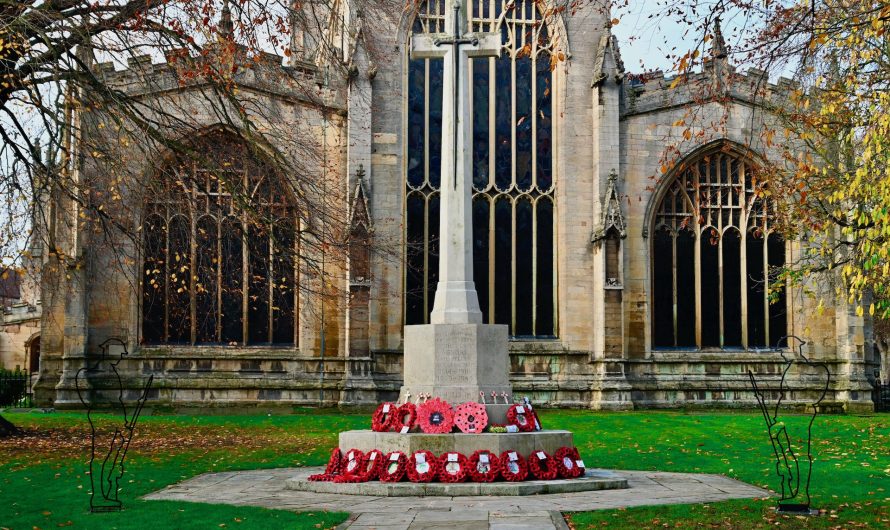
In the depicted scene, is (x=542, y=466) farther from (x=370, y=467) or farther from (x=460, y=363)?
(x=370, y=467)

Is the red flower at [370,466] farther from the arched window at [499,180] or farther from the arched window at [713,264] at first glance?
the arched window at [713,264]

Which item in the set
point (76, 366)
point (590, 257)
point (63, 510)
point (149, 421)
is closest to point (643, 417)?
point (590, 257)

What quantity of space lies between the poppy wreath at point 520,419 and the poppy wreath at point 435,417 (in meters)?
0.80

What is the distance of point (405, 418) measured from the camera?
13.5 meters

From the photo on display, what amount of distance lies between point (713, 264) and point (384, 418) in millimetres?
18452

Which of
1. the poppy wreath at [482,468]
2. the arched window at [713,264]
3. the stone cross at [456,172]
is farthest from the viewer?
the arched window at [713,264]

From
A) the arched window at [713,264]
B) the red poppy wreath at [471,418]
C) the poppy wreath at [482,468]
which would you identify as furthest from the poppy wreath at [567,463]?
the arched window at [713,264]

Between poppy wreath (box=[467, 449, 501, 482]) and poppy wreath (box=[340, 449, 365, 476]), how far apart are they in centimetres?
141

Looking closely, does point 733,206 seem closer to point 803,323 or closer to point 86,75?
point 803,323

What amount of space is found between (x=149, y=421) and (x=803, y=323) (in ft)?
58.7

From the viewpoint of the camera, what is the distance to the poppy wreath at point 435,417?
13.1m

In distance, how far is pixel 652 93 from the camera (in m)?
29.4

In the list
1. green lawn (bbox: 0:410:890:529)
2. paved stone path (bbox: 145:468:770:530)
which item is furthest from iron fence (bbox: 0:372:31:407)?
paved stone path (bbox: 145:468:770:530)

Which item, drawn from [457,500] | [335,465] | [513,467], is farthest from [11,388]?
[457,500]
